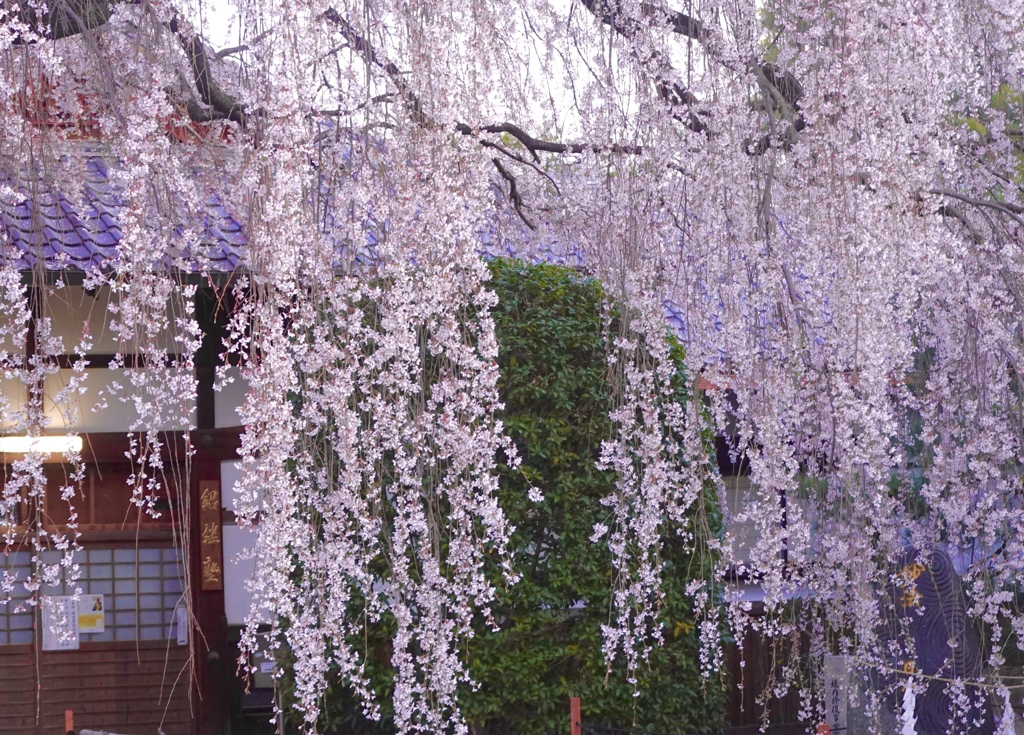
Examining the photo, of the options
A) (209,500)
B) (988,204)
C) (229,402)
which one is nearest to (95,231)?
(229,402)

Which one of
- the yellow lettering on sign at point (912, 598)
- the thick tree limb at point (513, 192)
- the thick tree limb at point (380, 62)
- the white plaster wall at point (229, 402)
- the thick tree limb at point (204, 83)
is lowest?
the yellow lettering on sign at point (912, 598)

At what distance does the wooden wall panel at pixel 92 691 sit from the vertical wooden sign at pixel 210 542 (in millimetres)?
504

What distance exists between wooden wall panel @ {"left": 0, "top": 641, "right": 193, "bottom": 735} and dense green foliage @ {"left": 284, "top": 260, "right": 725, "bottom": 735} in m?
2.16

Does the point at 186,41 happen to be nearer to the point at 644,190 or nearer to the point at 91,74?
the point at 91,74

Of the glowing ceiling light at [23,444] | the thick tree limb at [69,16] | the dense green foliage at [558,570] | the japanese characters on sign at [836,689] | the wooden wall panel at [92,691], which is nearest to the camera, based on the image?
the thick tree limb at [69,16]

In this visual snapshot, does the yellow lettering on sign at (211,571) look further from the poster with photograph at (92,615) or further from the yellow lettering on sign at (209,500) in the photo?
the poster with photograph at (92,615)

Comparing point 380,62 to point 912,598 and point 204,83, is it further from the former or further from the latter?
point 912,598

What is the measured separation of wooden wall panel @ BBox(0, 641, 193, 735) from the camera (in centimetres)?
653

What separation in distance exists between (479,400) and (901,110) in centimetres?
189

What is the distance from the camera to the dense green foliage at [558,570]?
482 cm

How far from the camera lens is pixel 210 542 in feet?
21.5

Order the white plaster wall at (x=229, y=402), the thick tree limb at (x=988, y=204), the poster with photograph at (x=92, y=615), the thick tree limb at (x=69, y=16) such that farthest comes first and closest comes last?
the poster with photograph at (x=92, y=615)
the white plaster wall at (x=229, y=402)
the thick tree limb at (x=988, y=204)
the thick tree limb at (x=69, y=16)

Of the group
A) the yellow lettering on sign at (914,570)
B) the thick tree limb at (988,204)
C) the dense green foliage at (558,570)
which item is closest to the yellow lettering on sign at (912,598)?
the yellow lettering on sign at (914,570)

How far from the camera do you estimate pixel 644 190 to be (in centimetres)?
416
